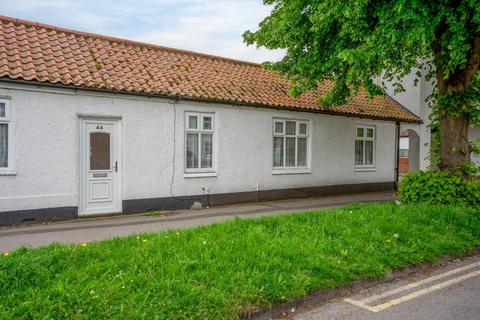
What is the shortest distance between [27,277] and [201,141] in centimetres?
829

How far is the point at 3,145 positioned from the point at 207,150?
565 cm

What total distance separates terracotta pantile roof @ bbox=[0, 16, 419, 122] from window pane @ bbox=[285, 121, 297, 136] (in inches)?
26.9

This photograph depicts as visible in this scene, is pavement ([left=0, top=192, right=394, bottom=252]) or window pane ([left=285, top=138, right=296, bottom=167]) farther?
window pane ([left=285, top=138, right=296, bottom=167])

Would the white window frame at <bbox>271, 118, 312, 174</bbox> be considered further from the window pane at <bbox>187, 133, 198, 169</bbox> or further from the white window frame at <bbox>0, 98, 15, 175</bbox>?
the white window frame at <bbox>0, 98, 15, 175</bbox>

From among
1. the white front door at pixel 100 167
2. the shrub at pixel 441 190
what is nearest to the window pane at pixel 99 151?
the white front door at pixel 100 167

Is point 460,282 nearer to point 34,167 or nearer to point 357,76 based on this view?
point 357,76

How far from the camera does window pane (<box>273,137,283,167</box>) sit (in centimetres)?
1472

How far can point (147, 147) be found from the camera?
38.3 feet

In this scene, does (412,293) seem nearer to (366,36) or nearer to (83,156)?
(366,36)

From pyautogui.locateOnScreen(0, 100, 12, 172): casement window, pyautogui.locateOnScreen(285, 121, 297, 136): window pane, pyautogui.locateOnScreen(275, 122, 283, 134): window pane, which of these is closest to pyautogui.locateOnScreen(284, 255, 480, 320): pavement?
pyautogui.locateOnScreen(0, 100, 12, 172): casement window

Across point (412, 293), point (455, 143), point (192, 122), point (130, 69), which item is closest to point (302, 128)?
point (192, 122)

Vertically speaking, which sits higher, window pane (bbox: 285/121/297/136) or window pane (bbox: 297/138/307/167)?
window pane (bbox: 285/121/297/136)

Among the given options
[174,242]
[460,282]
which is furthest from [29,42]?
[460,282]

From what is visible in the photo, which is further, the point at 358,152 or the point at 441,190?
the point at 358,152
